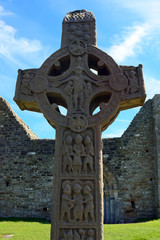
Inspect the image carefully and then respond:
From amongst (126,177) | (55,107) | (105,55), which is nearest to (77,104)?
(55,107)

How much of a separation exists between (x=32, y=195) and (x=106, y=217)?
372cm

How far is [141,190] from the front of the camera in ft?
38.0

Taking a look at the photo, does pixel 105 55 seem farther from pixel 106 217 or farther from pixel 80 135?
pixel 106 217

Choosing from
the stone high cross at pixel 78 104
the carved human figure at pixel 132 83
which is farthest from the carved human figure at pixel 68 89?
the carved human figure at pixel 132 83

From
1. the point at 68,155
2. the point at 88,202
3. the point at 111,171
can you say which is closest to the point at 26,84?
the point at 68,155

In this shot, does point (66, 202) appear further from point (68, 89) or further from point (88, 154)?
point (68, 89)

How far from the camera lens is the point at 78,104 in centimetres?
343

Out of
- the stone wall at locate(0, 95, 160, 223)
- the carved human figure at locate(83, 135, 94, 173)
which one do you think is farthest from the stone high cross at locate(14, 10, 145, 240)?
the stone wall at locate(0, 95, 160, 223)

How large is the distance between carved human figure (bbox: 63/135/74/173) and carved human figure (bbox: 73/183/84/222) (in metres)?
0.23

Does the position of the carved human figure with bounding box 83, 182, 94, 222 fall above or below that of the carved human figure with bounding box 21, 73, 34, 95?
below

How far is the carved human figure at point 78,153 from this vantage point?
309cm

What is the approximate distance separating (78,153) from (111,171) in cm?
937

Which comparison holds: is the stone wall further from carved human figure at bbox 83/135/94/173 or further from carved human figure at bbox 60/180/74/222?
carved human figure at bbox 60/180/74/222

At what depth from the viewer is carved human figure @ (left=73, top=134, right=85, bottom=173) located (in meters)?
3.09
